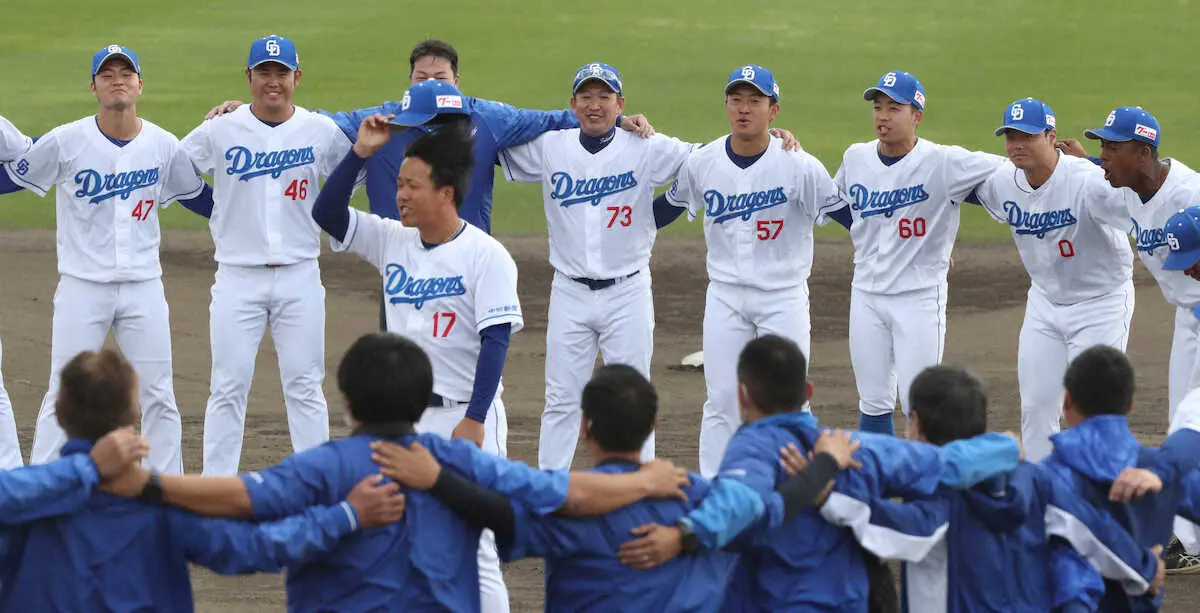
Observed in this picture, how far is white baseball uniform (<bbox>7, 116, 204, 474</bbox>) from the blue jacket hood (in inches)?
170

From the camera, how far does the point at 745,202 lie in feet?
24.2

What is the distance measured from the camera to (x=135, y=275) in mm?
7105

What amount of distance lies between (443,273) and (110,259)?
Answer: 7.34 ft

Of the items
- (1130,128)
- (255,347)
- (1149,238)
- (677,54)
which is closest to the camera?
(1130,128)

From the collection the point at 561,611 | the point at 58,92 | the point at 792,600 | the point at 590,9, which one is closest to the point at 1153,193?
the point at 792,600

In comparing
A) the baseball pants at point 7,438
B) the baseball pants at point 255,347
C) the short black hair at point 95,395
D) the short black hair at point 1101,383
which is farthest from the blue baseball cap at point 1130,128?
the baseball pants at point 7,438

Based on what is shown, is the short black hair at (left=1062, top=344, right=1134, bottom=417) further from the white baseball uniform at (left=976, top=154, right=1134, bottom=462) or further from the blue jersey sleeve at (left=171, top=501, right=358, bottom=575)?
the white baseball uniform at (left=976, top=154, right=1134, bottom=462)

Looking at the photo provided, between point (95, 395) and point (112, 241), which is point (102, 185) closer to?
point (112, 241)

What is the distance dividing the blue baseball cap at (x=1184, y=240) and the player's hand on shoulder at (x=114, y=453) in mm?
4200

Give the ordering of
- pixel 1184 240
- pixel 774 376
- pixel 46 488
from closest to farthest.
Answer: pixel 46 488, pixel 774 376, pixel 1184 240

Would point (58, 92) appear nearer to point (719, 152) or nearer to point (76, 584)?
point (719, 152)

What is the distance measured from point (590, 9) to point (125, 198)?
16.2m

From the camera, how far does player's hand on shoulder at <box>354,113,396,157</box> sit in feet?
19.1

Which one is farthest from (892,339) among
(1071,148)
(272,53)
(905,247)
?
(272,53)
